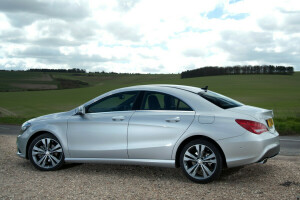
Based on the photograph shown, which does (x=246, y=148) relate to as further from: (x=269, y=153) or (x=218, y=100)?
(x=218, y=100)

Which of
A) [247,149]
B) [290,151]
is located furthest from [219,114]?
[290,151]

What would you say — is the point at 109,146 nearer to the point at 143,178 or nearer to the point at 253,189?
the point at 143,178

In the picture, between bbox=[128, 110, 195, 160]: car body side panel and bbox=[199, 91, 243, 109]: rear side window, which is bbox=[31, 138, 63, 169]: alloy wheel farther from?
bbox=[199, 91, 243, 109]: rear side window

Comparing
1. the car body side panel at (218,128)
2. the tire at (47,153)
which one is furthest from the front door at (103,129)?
the car body side panel at (218,128)

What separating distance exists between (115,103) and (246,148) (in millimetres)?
2492

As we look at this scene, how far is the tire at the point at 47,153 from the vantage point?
24.2 ft

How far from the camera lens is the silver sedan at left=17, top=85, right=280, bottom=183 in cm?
607

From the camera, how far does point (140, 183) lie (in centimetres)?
634

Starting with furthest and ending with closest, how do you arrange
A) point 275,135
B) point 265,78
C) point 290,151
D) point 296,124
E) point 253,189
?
point 265,78 → point 296,124 → point 290,151 → point 275,135 → point 253,189

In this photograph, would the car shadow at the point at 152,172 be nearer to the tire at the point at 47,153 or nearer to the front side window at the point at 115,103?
the tire at the point at 47,153

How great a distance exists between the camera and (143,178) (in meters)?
6.69

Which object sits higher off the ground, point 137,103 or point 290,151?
point 137,103

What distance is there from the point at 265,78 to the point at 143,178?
75.8 metres

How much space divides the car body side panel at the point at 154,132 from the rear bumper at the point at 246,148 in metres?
0.71
